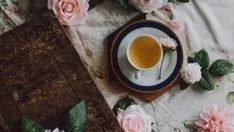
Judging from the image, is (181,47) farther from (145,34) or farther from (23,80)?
(23,80)

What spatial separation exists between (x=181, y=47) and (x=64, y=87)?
289 mm

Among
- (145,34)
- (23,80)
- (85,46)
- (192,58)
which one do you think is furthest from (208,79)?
(23,80)

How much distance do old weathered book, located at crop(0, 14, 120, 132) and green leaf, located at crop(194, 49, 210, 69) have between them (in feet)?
0.88

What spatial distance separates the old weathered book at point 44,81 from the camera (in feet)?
4.00

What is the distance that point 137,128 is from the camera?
128cm

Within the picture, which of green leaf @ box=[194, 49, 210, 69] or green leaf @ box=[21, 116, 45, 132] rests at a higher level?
green leaf @ box=[21, 116, 45, 132]

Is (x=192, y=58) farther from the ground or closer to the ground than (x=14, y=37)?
closer to the ground

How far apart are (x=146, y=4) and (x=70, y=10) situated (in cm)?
17

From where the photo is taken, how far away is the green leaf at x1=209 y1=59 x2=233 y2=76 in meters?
1.38

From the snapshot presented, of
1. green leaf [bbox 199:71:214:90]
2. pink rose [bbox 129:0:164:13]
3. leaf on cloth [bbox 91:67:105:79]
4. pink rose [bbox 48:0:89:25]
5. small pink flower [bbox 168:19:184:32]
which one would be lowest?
green leaf [bbox 199:71:214:90]

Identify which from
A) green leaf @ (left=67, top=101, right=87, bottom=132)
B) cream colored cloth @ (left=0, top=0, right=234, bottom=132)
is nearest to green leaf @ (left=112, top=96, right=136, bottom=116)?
cream colored cloth @ (left=0, top=0, right=234, bottom=132)

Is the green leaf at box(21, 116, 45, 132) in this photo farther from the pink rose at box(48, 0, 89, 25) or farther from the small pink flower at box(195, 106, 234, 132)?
the small pink flower at box(195, 106, 234, 132)

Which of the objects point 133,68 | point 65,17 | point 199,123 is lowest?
point 199,123

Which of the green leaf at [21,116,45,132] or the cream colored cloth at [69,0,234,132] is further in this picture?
the cream colored cloth at [69,0,234,132]
